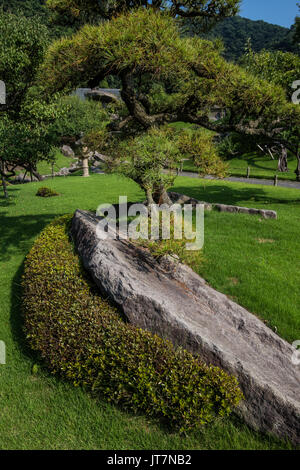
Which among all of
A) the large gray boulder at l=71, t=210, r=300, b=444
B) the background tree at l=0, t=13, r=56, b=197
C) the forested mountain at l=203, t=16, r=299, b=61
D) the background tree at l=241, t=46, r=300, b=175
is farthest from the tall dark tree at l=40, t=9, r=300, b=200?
the forested mountain at l=203, t=16, r=299, b=61

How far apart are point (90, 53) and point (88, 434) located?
7.54 metres

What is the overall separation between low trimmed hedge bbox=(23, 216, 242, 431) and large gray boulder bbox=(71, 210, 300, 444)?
0.74 ft

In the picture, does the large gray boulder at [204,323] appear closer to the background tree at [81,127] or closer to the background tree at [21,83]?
the background tree at [81,127]

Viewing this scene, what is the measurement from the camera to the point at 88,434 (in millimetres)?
3896

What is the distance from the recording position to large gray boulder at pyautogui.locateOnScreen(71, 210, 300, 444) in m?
3.94

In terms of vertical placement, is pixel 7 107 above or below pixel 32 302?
above

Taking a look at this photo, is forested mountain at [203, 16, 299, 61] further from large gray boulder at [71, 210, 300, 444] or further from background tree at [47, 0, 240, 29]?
large gray boulder at [71, 210, 300, 444]

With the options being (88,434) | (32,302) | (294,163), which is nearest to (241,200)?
(32,302)

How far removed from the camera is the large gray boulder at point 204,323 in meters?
3.94

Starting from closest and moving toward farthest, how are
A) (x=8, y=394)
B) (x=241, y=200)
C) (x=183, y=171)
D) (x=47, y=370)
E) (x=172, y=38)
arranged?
(x=8, y=394) < (x=47, y=370) < (x=172, y=38) < (x=241, y=200) < (x=183, y=171)

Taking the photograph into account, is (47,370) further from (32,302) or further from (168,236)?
(168,236)

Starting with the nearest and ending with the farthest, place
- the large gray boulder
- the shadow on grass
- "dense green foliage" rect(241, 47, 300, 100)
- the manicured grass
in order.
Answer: the large gray boulder, "dense green foliage" rect(241, 47, 300, 100), the shadow on grass, the manicured grass

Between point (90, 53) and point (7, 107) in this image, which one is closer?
point (90, 53)
